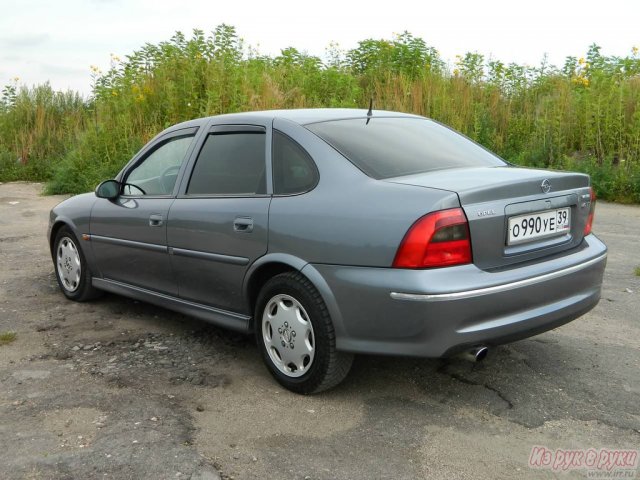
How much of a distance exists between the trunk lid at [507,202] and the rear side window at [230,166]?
3.11 ft

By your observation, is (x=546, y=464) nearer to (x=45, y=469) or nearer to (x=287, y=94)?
(x=45, y=469)

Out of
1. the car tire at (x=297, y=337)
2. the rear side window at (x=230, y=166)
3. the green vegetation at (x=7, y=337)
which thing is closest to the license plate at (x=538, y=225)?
the car tire at (x=297, y=337)

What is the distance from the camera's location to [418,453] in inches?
Result: 126

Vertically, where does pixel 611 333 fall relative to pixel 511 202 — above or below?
below

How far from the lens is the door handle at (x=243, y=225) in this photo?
4.07 metres

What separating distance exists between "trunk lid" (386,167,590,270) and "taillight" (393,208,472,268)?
0.07 metres

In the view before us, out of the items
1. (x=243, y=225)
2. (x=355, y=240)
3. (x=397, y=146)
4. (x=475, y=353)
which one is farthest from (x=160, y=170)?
(x=475, y=353)

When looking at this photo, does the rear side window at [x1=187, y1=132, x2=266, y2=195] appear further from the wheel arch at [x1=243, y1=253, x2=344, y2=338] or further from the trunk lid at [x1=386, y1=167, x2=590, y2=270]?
the trunk lid at [x1=386, y1=167, x2=590, y2=270]

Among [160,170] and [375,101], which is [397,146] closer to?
[160,170]

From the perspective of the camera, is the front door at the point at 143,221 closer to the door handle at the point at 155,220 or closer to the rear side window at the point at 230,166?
the door handle at the point at 155,220

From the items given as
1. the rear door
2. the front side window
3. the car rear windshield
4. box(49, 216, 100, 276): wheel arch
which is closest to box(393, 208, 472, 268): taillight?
the car rear windshield

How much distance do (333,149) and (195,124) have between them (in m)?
1.39

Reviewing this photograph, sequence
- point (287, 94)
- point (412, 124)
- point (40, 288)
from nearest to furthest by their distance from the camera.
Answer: point (412, 124)
point (40, 288)
point (287, 94)

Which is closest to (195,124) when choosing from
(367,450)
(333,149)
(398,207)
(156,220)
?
(156,220)
